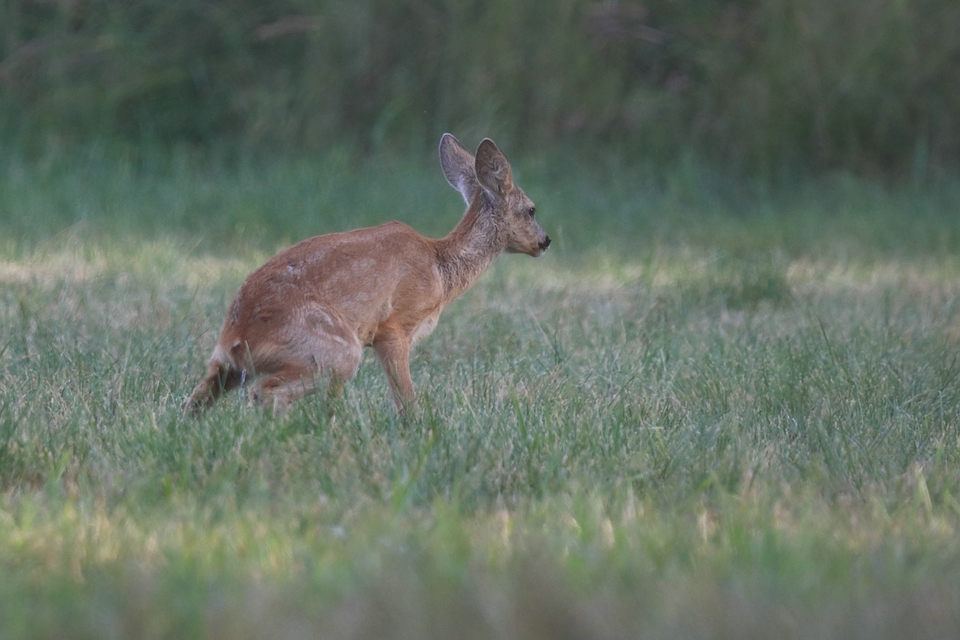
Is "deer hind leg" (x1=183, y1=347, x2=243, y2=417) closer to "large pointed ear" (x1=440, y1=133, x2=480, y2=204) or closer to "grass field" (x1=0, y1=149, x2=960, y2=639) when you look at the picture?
"grass field" (x1=0, y1=149, x2=960, y2=639)

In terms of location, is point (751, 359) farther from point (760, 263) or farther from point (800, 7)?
point (800, 7)

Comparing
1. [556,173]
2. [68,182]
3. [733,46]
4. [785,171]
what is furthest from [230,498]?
[733,46]

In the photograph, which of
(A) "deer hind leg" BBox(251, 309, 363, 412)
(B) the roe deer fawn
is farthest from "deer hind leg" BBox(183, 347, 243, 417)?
(A) "deer hind leg" BBox(251, 309, 363, 412)

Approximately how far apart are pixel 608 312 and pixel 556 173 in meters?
5.27

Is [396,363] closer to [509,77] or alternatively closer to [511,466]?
[511,466]

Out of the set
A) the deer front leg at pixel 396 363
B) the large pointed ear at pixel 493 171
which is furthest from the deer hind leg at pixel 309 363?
the large pointed ear at pixel 493 171

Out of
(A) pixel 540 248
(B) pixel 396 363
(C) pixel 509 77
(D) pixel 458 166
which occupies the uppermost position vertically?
(D) pixel 458 166

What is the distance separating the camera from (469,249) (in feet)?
17.2

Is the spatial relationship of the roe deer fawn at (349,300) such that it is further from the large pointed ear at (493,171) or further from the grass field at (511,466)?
the grass field at (511,466)

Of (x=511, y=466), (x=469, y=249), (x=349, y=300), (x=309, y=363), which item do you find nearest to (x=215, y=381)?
(x=309, y=363)

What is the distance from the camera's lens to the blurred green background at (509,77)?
37.8 ft

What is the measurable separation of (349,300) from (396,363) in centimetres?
29

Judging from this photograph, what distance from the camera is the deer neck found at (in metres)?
5.11

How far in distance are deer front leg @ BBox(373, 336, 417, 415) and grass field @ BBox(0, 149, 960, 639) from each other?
0.13m
